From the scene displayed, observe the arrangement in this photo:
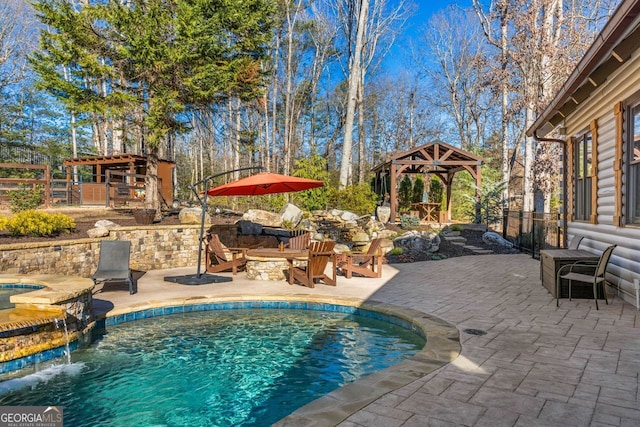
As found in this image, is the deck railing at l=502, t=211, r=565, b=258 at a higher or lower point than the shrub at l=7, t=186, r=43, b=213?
lower

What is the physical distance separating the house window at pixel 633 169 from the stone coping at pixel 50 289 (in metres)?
7.37

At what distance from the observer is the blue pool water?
10.8ft

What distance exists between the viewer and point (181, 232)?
10.0m

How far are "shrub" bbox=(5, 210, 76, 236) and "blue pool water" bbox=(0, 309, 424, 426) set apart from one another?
4.50m

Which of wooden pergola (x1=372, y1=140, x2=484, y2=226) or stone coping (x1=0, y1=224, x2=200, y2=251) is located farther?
wooden pergola (x1=372, y1=140, x2=484, y2=226)

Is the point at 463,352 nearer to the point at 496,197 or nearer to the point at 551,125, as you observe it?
the point at 551,125

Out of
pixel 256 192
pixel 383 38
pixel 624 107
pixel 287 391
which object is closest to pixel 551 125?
pixel 624 107

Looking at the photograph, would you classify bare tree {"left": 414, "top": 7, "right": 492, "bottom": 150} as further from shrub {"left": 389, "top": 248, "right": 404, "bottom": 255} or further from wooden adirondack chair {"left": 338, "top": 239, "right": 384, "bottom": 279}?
wooden adirondack chair {"left": 338, "top": 239, "right": 384, "bottom": 279}

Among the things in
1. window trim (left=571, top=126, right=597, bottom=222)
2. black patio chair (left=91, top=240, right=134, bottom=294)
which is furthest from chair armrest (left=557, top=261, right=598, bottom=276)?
black patio chair (left=91, top=240, right=134, bottom=294)

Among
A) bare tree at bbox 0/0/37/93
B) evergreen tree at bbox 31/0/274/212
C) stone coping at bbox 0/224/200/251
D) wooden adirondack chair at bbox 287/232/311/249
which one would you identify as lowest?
wooden adirondack chair at bbox 287/232/311/249

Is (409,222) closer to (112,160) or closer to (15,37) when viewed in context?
(112,160)

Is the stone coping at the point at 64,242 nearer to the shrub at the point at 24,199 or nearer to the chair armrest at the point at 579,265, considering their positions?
the shrub at the point at 24,199

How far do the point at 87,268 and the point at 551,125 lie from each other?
1046 centimetres

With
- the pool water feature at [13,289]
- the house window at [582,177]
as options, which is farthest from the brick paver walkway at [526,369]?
the pool water feature at [13,289]
